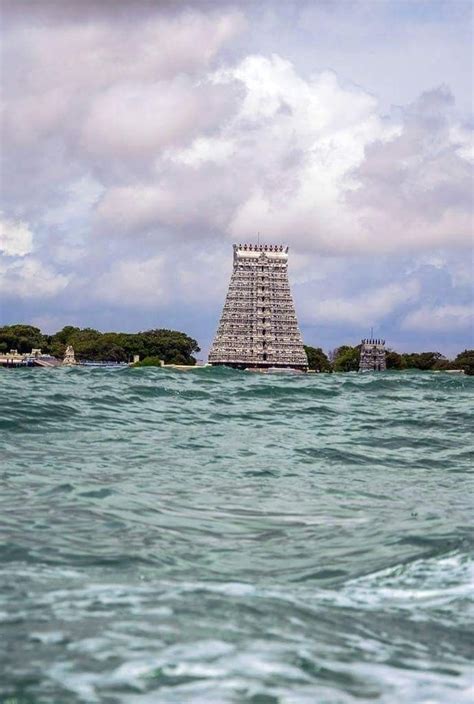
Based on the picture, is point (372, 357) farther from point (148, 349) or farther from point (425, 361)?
point (148, 349)

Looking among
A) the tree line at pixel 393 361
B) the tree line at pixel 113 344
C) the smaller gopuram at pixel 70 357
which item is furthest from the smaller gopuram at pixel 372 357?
the smaller gopuram at pixel 70 357

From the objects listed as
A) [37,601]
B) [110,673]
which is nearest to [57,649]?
[110,673]

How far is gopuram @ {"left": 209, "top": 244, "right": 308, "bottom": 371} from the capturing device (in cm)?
12612

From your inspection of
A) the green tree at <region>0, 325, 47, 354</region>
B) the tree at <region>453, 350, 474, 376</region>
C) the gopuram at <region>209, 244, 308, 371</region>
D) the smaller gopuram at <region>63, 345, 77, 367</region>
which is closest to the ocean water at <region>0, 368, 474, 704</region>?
the smaller gopuram at <region>63, 345, 77, 367</region>

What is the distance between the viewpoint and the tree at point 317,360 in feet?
466

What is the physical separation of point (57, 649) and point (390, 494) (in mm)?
5782

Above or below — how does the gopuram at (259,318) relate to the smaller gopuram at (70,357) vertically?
above

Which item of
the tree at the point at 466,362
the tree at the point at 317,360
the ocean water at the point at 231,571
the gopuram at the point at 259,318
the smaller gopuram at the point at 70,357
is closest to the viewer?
the ocean water at the point at 231,571

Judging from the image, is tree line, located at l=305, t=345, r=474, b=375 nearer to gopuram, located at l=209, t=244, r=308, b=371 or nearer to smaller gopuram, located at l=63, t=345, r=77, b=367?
gopuram, located at l=209, t=244, r=308, b=371

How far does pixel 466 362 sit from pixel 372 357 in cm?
1303

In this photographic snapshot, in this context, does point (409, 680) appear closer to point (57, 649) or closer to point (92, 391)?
point (57, 649)

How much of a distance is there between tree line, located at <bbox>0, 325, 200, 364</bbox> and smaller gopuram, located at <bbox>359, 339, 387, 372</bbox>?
2366 cm

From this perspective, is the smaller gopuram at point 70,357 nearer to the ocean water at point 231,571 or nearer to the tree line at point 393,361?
the tree line at point 393,361

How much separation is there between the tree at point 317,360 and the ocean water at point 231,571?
128 metres
